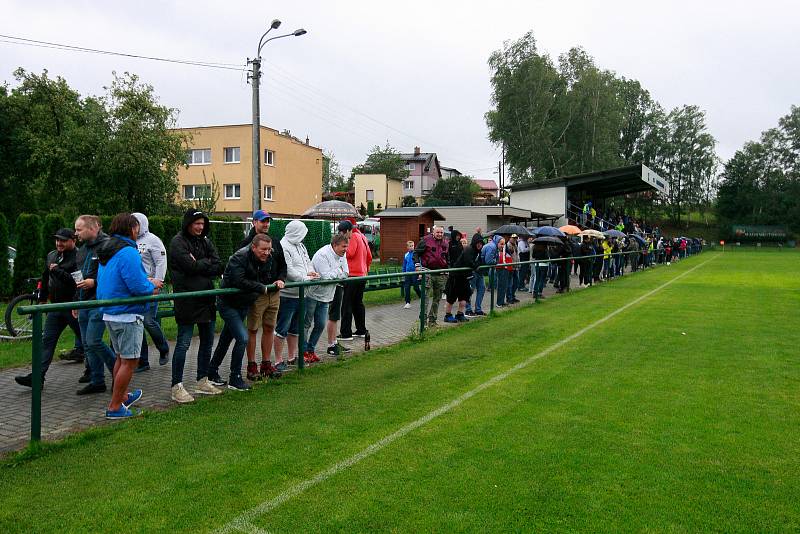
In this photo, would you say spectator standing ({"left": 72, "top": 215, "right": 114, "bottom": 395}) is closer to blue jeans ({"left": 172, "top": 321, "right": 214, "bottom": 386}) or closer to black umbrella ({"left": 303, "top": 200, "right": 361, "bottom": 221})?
blue jeans ({"left": 172, "top": 321, "right": 214, "bottom": 386})

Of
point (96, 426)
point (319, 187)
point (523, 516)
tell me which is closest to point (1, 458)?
point (96, 426)

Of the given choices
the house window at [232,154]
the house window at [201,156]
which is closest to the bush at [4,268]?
the house window at [232,154]

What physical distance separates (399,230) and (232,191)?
1912 centimetres

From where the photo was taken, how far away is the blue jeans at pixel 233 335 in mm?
6512

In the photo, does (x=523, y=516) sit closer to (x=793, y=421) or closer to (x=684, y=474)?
(x=684, y=474)

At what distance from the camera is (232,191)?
45.7m

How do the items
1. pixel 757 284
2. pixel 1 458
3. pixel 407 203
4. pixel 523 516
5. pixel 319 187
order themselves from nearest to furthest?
pixel 523 516, pixel 1 458, pixel 757 284, pixel 319 187, pixel 407 203

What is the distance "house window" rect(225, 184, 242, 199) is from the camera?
45.4 metres

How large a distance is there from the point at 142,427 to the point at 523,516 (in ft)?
11.3

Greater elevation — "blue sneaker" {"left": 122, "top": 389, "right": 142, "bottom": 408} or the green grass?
"blue sneaker" {"left": 122, "top": 389, "right": 142, "bottom": 408}

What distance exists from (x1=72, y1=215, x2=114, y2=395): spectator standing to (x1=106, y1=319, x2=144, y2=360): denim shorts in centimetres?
68

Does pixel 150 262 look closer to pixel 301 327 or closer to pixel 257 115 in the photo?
pixel 301 327

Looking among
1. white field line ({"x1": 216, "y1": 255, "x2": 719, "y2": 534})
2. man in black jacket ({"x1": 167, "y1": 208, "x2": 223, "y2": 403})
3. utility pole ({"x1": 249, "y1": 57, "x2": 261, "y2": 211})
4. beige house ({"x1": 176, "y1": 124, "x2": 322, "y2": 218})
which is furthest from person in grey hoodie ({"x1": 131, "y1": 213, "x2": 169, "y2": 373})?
beige house ({"x1": 176, "y1": 124, "x2": 322, "y2": 218})

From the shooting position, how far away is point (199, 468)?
4.41m
